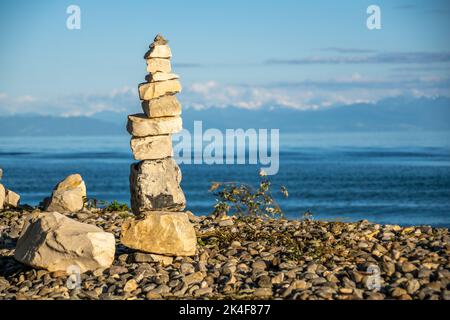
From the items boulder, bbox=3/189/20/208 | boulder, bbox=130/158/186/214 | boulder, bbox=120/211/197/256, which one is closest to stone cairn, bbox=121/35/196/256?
boulder, bbox=130/158/186/214

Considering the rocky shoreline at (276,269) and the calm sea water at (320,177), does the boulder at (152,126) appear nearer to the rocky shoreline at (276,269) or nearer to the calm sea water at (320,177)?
the rocky shoreline at (276,269)

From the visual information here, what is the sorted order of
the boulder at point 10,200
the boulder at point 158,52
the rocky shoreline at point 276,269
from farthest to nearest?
the boulder at point 10,200, the boulder at point 158,52, the rocky shoreline at point 276,269

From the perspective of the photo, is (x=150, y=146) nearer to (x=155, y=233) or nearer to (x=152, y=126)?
(x=152, y=126)

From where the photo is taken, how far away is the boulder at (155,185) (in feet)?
51.3

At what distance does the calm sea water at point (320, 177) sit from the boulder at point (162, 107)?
28.5 metres

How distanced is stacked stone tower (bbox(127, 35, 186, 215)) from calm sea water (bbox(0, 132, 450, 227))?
28.1m

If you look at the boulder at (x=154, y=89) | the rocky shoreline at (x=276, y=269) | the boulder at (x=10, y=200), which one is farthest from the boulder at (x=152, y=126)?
the boulder at (x=10, y=200)

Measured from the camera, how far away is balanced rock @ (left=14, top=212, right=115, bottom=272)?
1252cm

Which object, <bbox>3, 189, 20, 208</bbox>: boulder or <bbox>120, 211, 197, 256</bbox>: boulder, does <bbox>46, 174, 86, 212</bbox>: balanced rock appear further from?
<bbox>120, 211, 197, 256</bbox>: boulder

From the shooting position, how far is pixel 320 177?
7125cm

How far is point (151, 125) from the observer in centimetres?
1554
